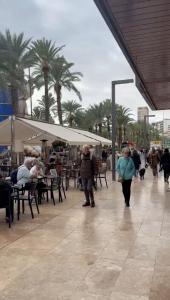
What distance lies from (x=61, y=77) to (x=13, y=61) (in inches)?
338

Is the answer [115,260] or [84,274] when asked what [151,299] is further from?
[115,260]

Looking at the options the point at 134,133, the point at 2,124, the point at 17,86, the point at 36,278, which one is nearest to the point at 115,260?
the point at 36,278

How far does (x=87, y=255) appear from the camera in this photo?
5.64 m

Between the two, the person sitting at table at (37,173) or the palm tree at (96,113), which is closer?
the person sitting at table at (37,173)

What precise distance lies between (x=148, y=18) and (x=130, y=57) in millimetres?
1601

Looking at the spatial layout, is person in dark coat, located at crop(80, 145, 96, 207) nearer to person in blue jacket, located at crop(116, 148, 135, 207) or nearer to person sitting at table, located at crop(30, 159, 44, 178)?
person in blue jacket, located at crop(116, 148, 135, 207)

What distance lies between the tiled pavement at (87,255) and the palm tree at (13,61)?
1961cm

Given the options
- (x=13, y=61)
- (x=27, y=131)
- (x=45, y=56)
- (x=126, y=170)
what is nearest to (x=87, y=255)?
(x=126, y=170)

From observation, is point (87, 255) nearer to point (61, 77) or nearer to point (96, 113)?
point (61, 77)

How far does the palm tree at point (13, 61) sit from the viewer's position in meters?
27.0

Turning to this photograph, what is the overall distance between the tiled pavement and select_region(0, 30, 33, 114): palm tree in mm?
19607

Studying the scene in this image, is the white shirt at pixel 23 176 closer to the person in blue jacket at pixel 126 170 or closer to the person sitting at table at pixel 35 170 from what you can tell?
the person sitting at table at pixel 35 170

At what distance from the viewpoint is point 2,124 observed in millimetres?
11570

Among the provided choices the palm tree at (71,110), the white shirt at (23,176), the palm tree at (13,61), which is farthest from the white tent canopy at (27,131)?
the palm tree at (71,110)
